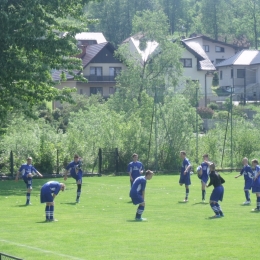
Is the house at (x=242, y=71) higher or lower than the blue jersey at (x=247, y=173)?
higher

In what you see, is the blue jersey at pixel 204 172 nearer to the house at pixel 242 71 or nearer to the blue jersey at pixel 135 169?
the blue jersey at pixel 135 169

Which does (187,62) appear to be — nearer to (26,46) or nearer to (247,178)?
(247,178)

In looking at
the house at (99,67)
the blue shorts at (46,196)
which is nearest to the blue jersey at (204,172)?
the blue shorts at (46,196)

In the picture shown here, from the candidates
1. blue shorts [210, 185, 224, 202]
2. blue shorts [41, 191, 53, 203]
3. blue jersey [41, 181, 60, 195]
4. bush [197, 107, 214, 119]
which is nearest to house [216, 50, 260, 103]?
bush [197, 107, 214, 119]

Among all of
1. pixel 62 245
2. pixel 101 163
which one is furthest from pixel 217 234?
pixel 101 163

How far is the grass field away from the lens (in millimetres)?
15281

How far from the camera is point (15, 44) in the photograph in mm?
19625

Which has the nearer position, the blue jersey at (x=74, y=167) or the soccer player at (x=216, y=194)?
the soccer player at (x=216, y=194)

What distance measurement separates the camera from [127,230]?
1873 centimetres

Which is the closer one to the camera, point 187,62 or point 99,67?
point 99,67

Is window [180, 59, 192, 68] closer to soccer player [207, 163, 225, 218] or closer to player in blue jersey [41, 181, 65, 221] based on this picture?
soccer player [207, 163, 225, 218]

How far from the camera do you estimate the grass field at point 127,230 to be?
15281 mm

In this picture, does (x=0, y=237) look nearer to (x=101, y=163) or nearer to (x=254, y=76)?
(x=101, y=163)

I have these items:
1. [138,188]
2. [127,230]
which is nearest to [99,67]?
[138,188]
